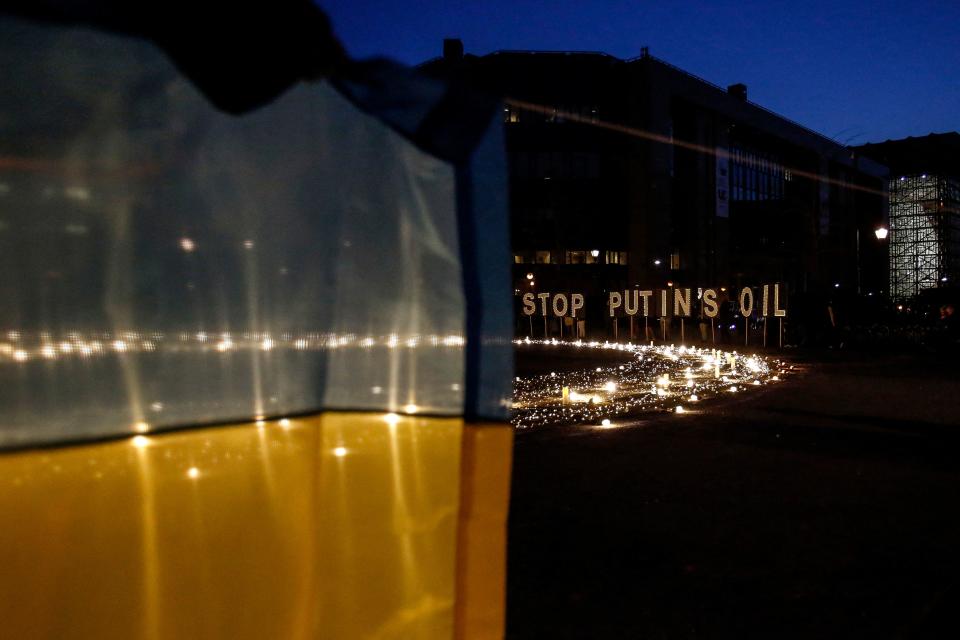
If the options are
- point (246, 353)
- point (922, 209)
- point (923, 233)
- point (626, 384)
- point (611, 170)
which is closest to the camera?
point (246, 353)

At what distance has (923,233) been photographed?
8831 cm

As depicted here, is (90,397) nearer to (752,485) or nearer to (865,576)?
Answer: (865,576)

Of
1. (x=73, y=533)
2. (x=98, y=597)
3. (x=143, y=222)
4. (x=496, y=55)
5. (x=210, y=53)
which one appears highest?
(x=496, y=55)

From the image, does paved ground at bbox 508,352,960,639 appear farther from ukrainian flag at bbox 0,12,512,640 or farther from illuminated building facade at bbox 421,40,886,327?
illuminated building facade at bbox 421,40,886,327

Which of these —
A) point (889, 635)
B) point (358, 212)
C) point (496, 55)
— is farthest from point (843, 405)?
point (496, 55)

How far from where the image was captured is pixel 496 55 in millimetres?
59219

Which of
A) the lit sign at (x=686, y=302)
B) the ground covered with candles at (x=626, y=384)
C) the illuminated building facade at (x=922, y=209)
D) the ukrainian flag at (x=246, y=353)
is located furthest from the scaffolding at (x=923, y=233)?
the ukrainian flag at (x=246, y=353)

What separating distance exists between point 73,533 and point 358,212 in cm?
124

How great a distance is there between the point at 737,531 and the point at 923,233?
9485cm

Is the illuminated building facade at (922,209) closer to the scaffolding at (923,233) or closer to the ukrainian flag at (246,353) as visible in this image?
the scaffolding at (923,233)

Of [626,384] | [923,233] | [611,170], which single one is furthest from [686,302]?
[923,233]

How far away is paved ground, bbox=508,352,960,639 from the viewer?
443 centimetres

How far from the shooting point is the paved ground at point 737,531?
14.5 ft

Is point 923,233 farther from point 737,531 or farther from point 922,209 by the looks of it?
point 737,531
